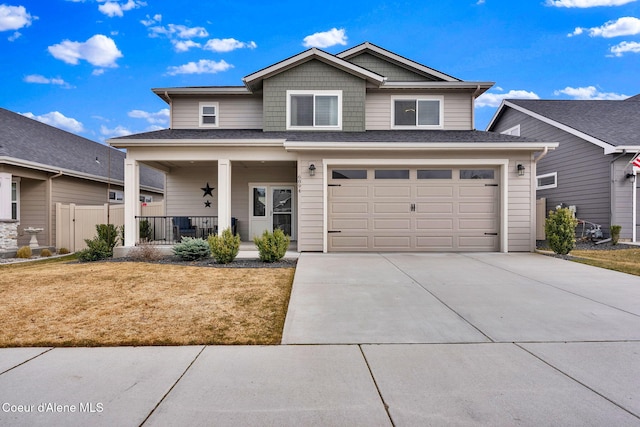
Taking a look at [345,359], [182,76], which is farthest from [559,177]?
[182,76]

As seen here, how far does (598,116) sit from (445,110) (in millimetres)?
7591

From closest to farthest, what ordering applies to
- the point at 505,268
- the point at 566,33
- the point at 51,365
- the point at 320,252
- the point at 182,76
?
the point at 51,365, the point at 505,268, the point at 320,252, the point at 566,33, the point at 182,76

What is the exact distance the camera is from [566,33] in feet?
78.2

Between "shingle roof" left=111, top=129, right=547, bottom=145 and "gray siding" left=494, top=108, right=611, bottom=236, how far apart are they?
14.0 feet

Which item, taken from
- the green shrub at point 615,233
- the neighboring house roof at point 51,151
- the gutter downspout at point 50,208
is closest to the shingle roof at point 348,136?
the neighboring house roof at point 51,151

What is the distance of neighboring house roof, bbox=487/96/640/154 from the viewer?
1162cm

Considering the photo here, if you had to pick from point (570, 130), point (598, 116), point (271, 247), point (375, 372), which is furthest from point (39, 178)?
point (598, 116)

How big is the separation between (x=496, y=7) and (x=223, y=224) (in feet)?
65.6

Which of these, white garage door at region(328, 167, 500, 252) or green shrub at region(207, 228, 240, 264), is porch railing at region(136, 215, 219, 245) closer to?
green shrub at region(207, 228, 240, 264)

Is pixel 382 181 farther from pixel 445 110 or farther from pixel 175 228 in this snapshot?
pixel 175 228

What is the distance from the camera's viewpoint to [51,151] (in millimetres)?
13102

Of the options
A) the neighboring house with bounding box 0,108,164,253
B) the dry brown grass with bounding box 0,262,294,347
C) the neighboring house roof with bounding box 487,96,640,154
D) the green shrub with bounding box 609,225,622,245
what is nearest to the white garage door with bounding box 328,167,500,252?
the dry brown grass with bounding box 0,262,294,347

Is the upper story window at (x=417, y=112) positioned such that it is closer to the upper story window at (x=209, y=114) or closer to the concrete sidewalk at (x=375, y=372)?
the upper story window at (x=209, y=114)

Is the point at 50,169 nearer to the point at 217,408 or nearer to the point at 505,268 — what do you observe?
the point at 217,408
